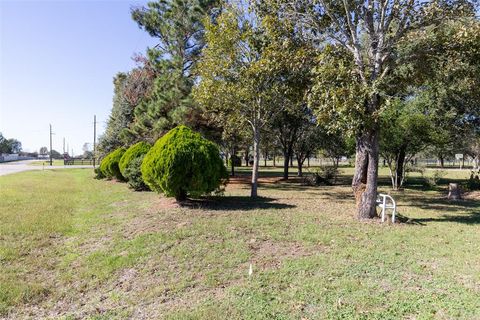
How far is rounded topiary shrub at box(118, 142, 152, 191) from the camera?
45.6 feet

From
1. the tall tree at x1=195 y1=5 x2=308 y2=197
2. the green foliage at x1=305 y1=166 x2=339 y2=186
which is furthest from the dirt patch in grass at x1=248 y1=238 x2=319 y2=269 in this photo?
the green foliage at x1=305 y1=166 x2=339 y2=186

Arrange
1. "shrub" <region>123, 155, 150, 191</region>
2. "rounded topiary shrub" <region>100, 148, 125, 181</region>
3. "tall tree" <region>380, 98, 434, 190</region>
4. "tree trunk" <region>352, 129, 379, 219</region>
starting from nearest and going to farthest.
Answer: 1. "tree trunk" <region>352, 129, 379, 219</region>
2. "shrub" <region>123, 155, 150, 191</region>
3. "tall tree" <region>380, 98, 434, 190</region>
4. "rounded topiary shrub" <region>100, 148, 125, 181</region>

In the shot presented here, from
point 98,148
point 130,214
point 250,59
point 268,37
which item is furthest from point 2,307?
point 98,148

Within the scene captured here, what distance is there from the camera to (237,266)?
484 cm

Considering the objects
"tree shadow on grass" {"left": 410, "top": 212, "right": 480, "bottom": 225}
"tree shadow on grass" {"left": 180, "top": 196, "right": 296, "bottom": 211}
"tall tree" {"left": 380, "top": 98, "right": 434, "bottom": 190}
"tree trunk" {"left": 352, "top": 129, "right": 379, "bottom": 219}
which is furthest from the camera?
"tall tree" {"left": 380, "top": 98, "right": 434, "bottom": 190}

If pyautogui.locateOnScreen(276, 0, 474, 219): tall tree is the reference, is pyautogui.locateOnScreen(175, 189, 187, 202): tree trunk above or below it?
below

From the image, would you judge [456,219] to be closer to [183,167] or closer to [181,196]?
[183,167]

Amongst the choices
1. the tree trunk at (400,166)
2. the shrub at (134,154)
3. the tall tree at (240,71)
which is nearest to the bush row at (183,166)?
the tall tree at (240,71)

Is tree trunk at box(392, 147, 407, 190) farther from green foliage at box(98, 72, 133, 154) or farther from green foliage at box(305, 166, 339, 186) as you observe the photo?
green foliage at box(98, 72, 133, 154)

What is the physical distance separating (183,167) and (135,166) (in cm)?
607

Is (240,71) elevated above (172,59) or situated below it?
below

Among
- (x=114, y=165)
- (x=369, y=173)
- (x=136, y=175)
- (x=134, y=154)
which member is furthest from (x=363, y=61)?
(x=114, y=165)

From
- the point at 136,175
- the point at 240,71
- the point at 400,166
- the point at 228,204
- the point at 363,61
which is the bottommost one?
the point at 228,204

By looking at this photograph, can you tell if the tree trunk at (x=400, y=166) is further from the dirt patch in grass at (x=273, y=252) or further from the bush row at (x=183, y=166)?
the dirt patch in grass at (x=273, y=252)
